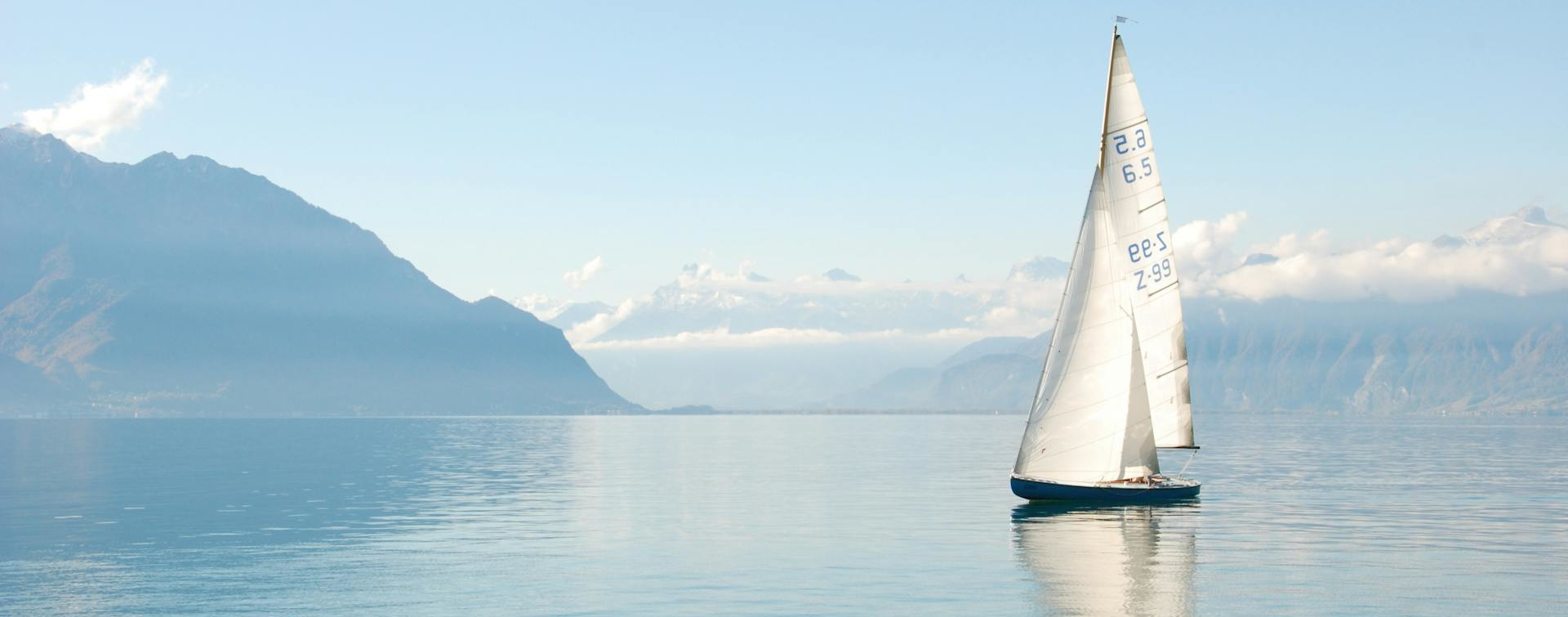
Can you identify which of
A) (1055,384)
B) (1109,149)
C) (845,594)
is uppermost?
(1109,149)

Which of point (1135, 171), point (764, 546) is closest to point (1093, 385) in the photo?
point (1135, 171)

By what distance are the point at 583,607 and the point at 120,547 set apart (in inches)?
1066

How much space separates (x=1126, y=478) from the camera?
7494cm

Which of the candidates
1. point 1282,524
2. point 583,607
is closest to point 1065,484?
point 1282,524

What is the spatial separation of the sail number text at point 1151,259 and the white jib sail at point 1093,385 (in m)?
0.82

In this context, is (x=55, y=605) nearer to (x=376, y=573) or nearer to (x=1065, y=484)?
(x=376, y=573)

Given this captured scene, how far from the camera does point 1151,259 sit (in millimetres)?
70562

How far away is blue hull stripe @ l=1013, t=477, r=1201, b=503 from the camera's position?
73.5 metres

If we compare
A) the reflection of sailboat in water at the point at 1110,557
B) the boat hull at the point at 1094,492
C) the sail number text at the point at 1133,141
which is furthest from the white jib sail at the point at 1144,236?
the reflection of sailboat in water at the point at 1110,557

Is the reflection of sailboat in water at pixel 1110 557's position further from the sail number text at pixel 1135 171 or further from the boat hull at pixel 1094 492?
the sail number text at pixel 1135 171

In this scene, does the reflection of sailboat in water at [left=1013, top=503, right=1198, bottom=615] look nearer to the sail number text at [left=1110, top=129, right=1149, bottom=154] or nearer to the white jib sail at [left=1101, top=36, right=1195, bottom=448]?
the white jib sail at [left=1101, top=36, right=1195, bottom=448]

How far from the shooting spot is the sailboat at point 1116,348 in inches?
2726

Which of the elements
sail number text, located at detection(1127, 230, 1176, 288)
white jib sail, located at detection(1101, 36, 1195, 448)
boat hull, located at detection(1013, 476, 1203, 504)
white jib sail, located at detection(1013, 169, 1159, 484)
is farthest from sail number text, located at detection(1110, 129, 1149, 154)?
boat hull, located at detection(1013, 476, 1203, 504)

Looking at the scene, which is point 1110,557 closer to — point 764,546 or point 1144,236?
point 764,546
